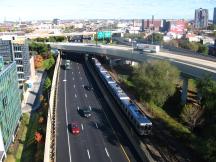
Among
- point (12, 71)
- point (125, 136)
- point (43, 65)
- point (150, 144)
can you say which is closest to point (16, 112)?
point (12, 71)

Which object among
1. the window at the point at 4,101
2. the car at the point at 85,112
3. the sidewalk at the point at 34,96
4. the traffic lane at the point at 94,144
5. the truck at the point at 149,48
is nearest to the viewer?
the traffic lane at the point at 94,144

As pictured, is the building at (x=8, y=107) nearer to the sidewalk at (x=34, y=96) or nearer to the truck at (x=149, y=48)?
the sidewalk at (x=34, y=96)

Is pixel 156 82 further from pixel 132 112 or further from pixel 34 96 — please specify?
pixel 34 96

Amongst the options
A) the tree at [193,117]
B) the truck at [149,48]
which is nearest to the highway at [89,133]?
the tree at [193,117]

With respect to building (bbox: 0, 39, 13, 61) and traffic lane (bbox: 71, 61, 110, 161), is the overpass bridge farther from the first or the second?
building (bbox: 0, 39, 13, 61)

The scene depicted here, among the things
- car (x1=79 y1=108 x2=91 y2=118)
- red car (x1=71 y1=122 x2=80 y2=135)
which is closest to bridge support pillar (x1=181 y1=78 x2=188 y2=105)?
car (x1=79 y1=108 x2=91 y2=118)

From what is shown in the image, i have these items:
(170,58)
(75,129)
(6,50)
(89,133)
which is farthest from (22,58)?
(89,133)
